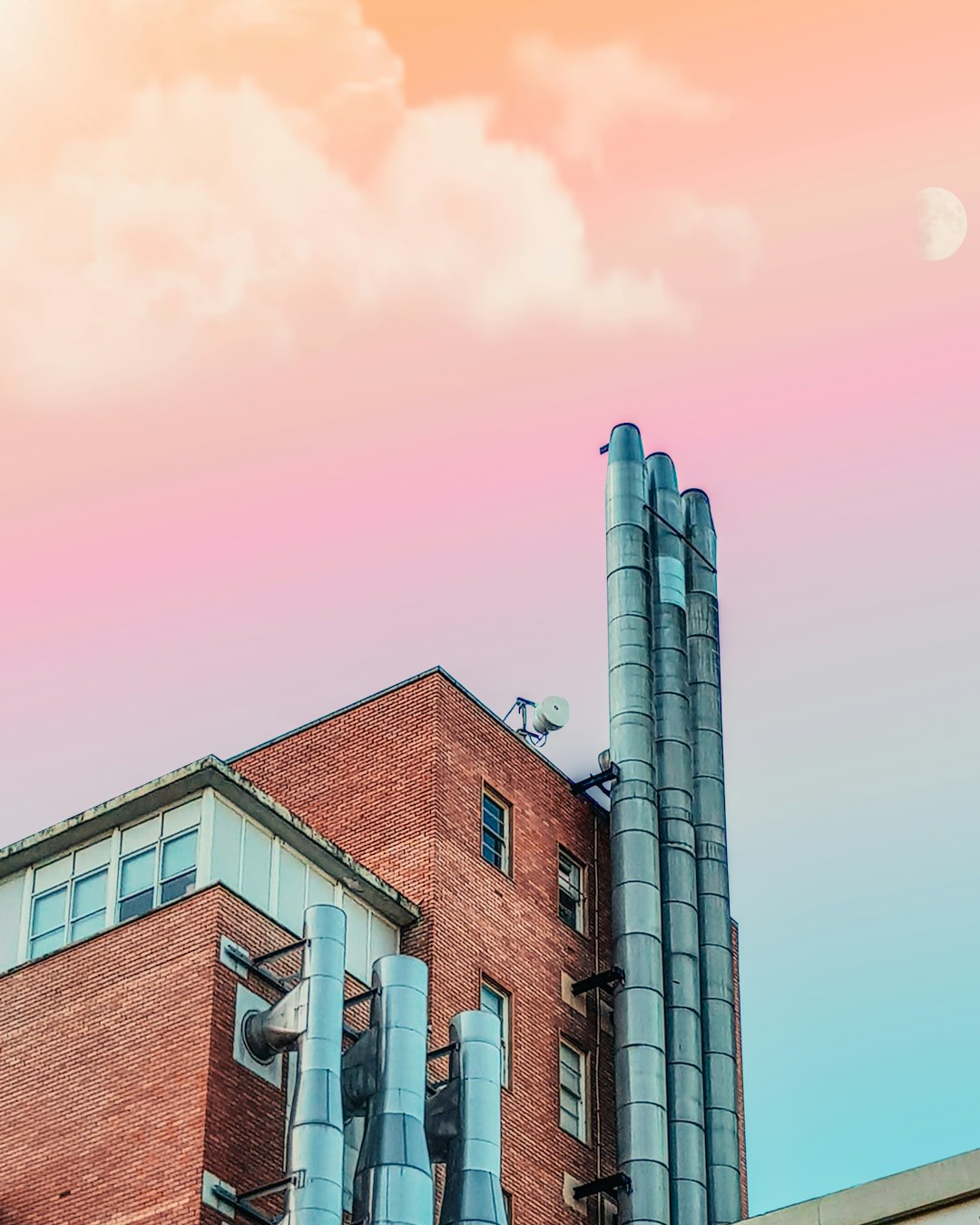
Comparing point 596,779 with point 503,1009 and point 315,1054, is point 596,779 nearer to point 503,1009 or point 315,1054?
point 503,1009

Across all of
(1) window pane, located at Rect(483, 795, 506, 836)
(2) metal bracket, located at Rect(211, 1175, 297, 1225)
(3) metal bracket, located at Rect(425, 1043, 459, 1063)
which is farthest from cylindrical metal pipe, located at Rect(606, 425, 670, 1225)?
(2) metal bracket, located at Rect(211, 1175, 297, 1225)

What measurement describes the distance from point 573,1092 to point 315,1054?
37.5 feet

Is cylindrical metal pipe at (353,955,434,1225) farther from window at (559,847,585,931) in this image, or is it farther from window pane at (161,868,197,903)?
window at (559,847,585,931)

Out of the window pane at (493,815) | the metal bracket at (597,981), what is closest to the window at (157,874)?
the window pane at (493,815)

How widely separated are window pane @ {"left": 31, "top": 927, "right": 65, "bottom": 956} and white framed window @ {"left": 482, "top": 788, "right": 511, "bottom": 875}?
9646 millimetres

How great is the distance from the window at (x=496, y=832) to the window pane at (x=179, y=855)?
837cm

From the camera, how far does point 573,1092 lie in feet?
173

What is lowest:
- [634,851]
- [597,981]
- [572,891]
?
[597,981]

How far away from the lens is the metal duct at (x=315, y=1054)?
41250 millimetres

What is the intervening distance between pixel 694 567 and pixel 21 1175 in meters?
24.2

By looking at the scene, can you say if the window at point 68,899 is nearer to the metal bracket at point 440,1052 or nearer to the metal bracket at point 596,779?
the metal bracket at point 440,1052

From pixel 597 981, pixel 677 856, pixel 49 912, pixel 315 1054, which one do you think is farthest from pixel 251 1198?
pixel 677 856

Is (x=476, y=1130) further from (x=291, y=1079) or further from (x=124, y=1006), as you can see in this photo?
(x=124, y=1006)

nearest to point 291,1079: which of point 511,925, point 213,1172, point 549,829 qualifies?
point 213,1172
